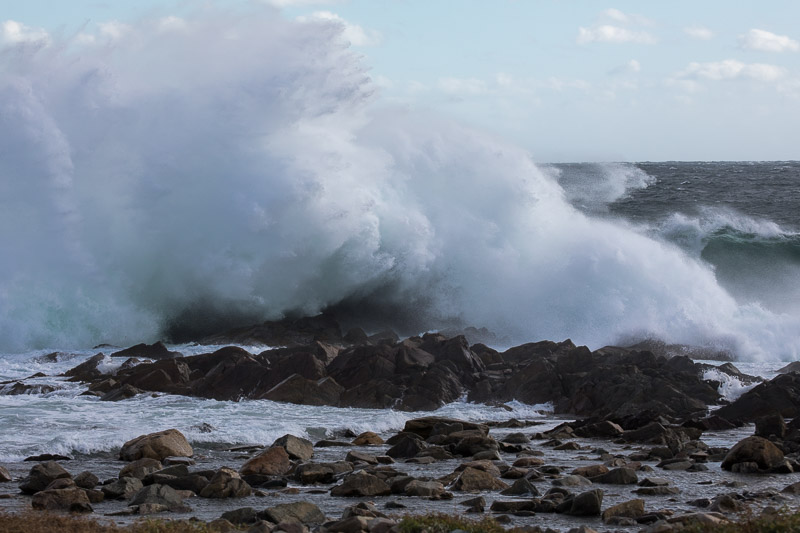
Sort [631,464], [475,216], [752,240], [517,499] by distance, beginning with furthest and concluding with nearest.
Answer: [752,240], [475,216], [631,464], [517,499]

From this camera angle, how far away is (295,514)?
868 cm

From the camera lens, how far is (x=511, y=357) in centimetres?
2144

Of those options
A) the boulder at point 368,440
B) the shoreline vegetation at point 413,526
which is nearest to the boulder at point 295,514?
the shoreline vegetation at point 413,526

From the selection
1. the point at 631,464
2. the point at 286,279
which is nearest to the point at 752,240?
the point at 286,279

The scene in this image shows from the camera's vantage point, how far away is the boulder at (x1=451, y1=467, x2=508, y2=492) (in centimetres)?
1060

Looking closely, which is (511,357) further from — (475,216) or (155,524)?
(155,524)

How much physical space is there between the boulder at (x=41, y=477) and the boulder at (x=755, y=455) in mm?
7830

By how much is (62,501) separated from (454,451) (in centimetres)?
554

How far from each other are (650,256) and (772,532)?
22.1 meters

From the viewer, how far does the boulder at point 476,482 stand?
417 inches

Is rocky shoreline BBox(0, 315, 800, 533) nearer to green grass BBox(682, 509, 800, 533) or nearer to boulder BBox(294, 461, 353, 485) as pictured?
boulder BBox(294, 461, 353, 485)

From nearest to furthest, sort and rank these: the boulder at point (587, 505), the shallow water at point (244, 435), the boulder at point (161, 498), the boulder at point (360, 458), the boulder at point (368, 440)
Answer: the boulder at point (587, 505), the boulder at point (161, 498), the shallow water at point (244, 435), the boulder at point (360, 458), the boulder at point (368, 440)

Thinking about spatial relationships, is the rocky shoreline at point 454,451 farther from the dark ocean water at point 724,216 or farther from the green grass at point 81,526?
the dark ocean water at point 724,216

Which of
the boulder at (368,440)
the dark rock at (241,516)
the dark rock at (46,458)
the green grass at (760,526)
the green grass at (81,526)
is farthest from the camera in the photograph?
the boulder at (368,440)
